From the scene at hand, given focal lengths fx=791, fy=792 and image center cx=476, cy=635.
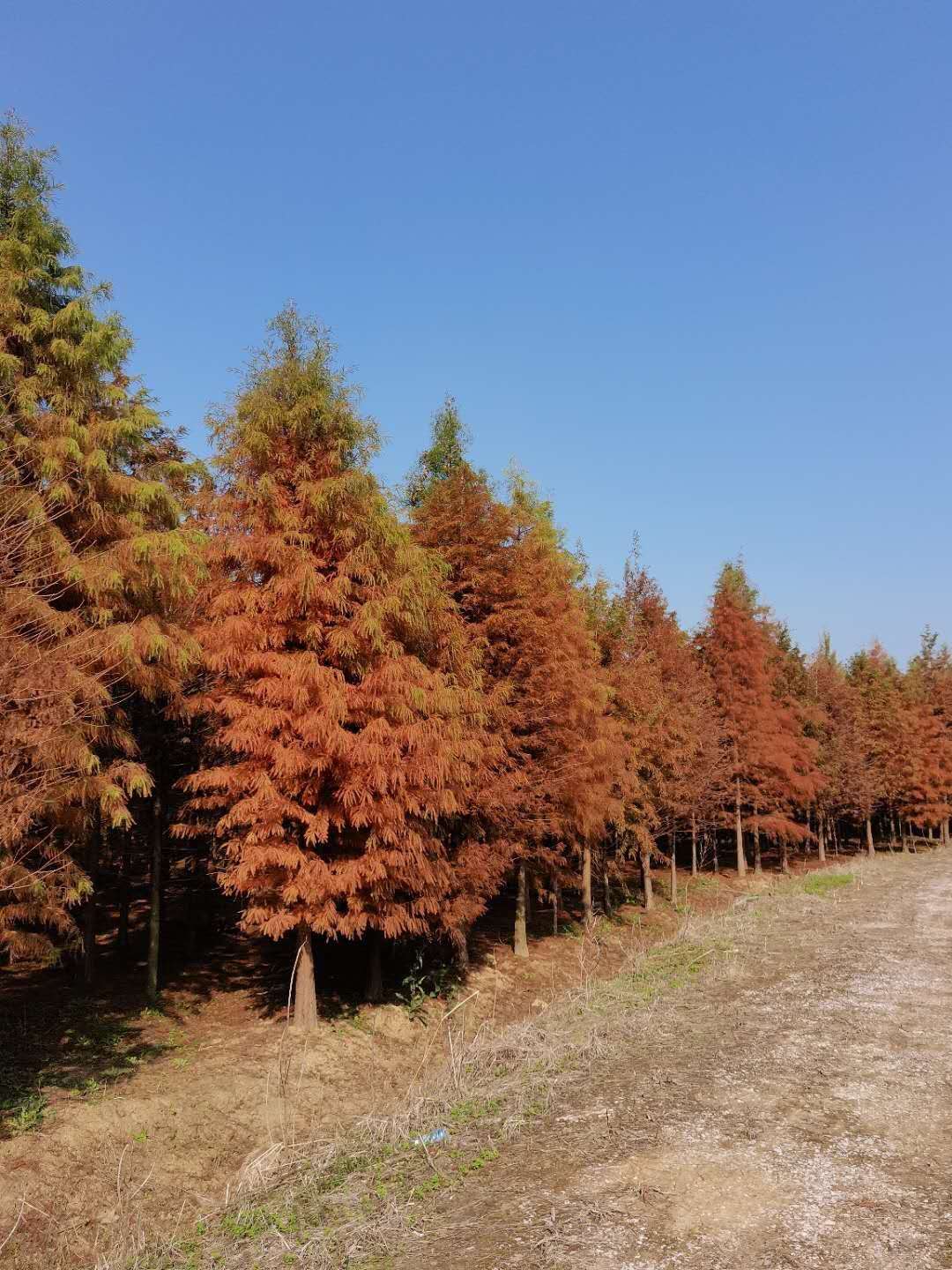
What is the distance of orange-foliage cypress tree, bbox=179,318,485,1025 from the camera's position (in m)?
12.2

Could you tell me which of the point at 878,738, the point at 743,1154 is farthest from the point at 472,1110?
the point at 878,738

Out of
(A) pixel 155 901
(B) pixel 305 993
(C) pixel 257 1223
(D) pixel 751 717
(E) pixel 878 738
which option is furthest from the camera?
(E) pixel 878 738

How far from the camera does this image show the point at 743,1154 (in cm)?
644

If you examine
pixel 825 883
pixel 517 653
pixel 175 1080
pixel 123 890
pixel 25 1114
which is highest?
pixel 517 653

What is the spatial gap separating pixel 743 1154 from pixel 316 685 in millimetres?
8273

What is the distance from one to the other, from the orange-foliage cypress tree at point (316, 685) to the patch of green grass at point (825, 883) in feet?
55.8

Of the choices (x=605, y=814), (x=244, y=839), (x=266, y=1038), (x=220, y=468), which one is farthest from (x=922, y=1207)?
(x=605, y=814)

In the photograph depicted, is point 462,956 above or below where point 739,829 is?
below

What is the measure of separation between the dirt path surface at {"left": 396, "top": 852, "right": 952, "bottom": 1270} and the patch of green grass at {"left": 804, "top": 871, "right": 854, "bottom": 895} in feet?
50.1

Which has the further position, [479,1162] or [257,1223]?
[479,1162]

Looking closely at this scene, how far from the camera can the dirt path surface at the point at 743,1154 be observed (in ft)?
16.8

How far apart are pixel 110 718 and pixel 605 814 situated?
12592 mm

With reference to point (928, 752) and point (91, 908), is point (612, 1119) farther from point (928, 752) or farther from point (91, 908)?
point (928, 752)

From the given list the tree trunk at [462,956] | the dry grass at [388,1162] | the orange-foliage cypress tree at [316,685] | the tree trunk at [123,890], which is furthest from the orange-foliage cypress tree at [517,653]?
the tree trunk at [123,890]
